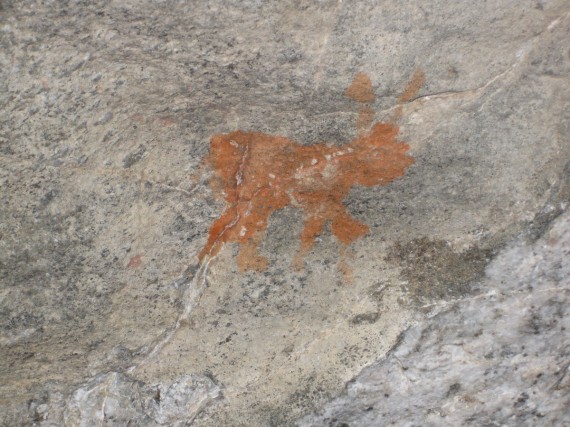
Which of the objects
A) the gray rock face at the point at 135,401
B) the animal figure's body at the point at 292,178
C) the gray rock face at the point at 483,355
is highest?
the animal figure's body at the point at 292,178

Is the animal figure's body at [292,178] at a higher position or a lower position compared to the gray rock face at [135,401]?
higher

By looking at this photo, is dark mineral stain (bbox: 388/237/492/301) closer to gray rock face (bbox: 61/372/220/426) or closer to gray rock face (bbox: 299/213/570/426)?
gray rock face (bbox: 299/213/570/426)

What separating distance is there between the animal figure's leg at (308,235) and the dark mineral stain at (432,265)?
0.18 m

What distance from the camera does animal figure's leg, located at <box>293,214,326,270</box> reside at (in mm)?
1510

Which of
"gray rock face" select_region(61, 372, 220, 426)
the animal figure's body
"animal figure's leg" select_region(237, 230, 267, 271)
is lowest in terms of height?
"gray rock face" select_region(61, 372, 220, 426)

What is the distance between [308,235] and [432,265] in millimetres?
292

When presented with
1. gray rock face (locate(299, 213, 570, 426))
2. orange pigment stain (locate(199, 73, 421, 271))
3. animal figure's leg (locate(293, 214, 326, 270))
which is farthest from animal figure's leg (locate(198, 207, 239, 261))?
gray rock face (locate(299, 213, 570, 426))

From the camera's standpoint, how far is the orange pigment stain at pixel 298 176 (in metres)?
1.49

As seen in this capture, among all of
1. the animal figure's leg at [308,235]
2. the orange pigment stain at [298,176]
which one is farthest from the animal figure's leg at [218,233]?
the animal figure's leg at [308,235]

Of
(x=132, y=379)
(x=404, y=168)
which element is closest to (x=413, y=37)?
(x=404, y=168)

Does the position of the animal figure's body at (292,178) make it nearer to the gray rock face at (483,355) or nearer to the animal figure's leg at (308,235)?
the animal figure's leg at (308,235)

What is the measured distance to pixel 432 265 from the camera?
59.6 inches

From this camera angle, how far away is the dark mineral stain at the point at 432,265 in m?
1.51

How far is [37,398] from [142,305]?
12.1 inches
